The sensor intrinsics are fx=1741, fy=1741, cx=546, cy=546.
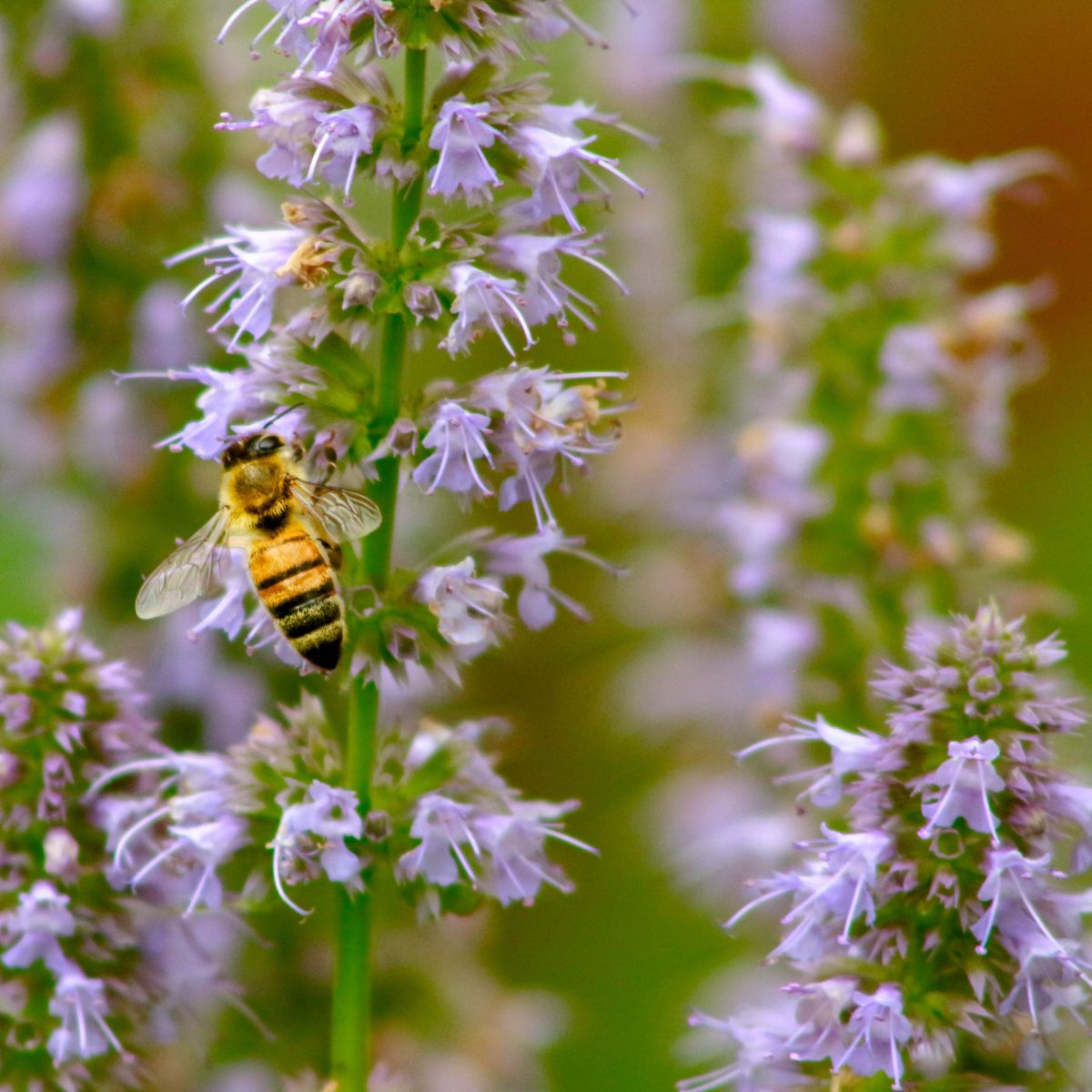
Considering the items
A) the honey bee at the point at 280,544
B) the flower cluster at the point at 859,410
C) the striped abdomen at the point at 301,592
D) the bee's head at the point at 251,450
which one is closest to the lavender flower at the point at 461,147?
the honey bee at the point at 280,544

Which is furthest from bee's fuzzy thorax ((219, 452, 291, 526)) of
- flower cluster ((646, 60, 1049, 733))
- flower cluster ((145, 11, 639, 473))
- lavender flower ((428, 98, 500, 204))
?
flower cluster ((646, 60, 1049, 733))

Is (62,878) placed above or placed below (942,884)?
below

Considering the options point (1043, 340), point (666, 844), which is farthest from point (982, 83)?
point (666, 844)

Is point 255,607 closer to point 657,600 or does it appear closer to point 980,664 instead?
point 980,664

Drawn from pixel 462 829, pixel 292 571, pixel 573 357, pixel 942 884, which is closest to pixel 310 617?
pixel 292 571

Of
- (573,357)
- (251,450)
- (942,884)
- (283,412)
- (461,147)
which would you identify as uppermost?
(461,147)

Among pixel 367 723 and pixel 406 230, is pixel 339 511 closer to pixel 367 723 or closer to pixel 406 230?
pixel 367 723

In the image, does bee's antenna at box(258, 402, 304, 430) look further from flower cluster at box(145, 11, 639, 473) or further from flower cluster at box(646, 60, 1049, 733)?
flower cluster at box(646, 60, 1049, 733)
